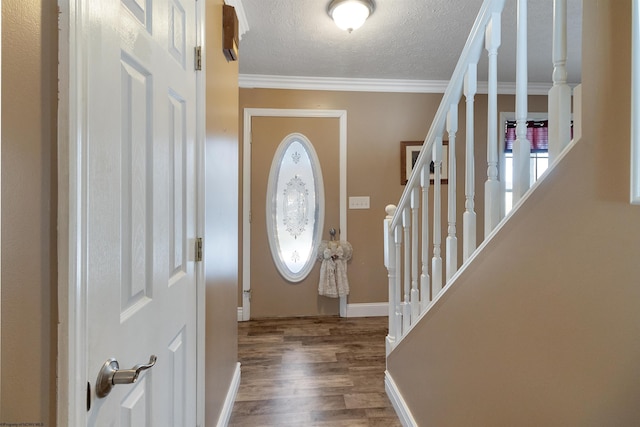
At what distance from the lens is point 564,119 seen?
2.49 ft

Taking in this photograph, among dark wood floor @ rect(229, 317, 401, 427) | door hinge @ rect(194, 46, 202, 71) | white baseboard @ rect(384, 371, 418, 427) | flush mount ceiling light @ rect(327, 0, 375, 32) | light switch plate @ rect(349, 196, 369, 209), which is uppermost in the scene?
flush mount ceiling light @ rect(327, 0, 375, 32)

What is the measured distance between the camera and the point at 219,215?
4.86ft

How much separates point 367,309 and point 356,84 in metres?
2.28

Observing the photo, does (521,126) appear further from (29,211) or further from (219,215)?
(219,215)

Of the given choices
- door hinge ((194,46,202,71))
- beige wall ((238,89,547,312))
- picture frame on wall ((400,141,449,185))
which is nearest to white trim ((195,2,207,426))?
door hinge ((194,46,202,71))

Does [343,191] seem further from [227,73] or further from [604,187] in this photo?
[604,187]

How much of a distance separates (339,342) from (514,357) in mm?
1905

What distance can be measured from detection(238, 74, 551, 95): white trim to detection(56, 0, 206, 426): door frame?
8.69 feet

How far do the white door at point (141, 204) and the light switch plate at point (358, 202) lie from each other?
2155 mm

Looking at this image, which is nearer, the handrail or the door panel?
the handrail

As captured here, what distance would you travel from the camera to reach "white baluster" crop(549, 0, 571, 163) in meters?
0.75

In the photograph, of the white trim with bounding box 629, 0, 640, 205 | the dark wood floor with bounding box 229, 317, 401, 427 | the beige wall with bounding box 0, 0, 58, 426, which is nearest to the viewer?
the beige wall with bounding box 0, 0, 58, 426

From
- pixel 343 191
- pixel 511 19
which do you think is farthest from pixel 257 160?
pixel 511 19

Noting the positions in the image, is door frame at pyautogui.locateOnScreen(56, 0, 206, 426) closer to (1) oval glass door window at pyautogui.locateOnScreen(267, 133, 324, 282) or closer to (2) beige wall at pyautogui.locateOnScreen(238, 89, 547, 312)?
(1) oval glass door window at pyautogui.locateOnScreen(267, 133, 324, 282)
